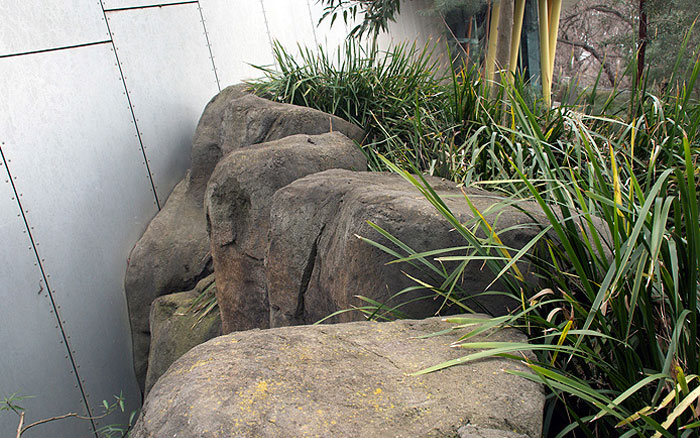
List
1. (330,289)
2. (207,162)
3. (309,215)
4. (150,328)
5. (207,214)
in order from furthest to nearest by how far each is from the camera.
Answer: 1. (207,162)
2. (150,328)
3. (207,214)
4. (309,215)
5. (330,289)

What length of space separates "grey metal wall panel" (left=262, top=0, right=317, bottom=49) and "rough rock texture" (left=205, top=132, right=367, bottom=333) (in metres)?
2.76

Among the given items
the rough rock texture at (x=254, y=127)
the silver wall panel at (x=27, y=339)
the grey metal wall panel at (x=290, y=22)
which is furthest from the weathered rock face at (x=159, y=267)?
the grey metal wall panel at (x=290, y=22)

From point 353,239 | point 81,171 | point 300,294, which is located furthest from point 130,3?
point 353,239

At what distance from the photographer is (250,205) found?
3.27m

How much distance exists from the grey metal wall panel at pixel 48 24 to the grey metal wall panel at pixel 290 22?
6.26 ft

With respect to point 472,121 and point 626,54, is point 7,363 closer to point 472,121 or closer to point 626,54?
point 472,121

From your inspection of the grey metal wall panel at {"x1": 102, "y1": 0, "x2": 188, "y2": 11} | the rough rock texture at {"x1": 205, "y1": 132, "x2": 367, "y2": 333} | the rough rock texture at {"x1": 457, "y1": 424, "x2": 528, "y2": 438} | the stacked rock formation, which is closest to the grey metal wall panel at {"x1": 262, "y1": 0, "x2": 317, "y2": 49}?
the grey metal wall panel at {"x1": 102, "y1": 0, "x2": 188, "y2": 11}

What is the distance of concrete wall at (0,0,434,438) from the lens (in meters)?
3.72

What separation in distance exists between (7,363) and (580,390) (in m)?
3.54

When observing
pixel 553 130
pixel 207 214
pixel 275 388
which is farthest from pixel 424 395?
pixel 207 214

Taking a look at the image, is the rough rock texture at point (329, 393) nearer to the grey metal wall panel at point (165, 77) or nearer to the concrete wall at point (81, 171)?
the concrete wall at point (81, 171)

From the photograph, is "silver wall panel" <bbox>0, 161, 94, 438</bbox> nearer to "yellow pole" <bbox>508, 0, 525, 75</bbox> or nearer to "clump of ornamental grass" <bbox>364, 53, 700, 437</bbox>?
"clump of ornamental grass" <bbox>364, 53, 700, 437</bbox>

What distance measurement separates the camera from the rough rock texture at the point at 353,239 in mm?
2000

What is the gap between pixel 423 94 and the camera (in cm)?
434
